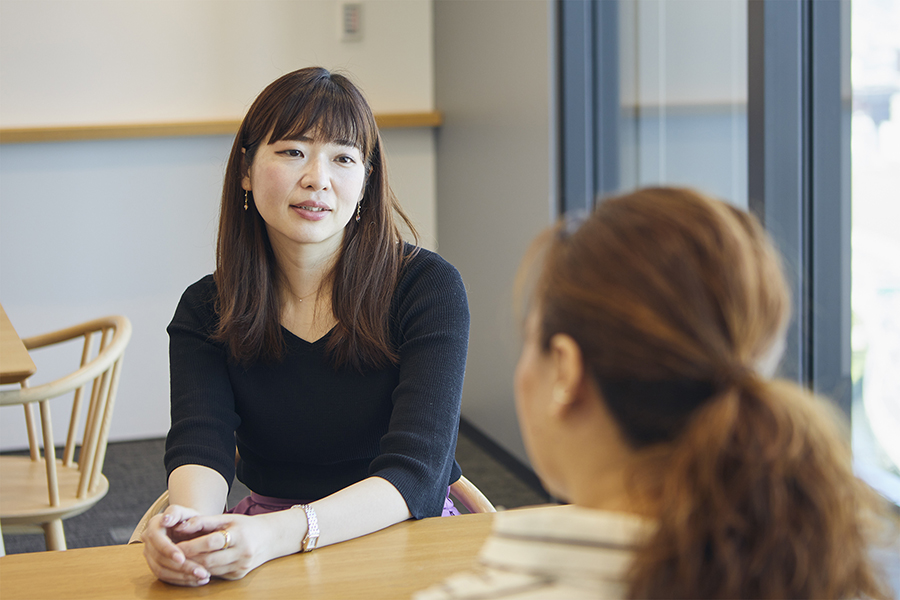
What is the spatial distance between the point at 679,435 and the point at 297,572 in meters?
0.55

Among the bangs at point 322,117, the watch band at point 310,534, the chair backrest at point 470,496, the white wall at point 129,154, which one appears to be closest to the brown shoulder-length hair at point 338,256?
the bangs at point 322,117

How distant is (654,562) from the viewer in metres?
0.50

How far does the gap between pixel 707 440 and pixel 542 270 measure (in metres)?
0.17

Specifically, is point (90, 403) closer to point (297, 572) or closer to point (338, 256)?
point (338, 256)

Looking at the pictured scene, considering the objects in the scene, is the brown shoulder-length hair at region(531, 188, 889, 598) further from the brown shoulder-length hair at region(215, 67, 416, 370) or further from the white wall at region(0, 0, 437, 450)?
the white wall at region(0, 0, 437, 450)

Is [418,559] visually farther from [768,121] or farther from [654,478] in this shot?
[768,121]

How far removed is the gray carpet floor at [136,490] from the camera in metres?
2.78

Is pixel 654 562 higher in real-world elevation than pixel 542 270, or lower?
lower

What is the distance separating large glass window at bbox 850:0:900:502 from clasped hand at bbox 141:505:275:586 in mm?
1348

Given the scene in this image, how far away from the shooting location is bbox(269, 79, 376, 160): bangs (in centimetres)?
136

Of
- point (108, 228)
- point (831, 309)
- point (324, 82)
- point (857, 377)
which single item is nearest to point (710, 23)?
point (831, 309)

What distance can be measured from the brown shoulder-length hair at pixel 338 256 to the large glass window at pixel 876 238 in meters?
0.98

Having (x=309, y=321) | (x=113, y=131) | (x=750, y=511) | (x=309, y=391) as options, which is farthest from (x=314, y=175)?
(x=113, y=131)

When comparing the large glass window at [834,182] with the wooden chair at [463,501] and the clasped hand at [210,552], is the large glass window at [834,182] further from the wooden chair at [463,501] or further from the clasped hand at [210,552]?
the clasped hand at [210,552]
